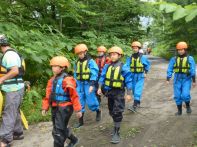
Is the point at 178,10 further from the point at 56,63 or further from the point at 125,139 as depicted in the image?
the point at 125,139

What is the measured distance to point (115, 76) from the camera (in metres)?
6.91

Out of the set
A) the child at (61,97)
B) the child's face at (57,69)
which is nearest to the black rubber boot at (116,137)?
the child at (61,97)

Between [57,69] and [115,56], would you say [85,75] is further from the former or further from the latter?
[57,69]

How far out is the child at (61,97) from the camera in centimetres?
579

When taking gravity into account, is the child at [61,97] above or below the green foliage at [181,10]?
below

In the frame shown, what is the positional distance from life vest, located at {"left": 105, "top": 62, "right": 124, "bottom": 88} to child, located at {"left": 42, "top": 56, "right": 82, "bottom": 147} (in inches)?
47.1

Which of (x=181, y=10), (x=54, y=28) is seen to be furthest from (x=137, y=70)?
(x=181, y=10)

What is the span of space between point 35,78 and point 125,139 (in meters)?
4.81

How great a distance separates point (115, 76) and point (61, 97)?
1458 mm

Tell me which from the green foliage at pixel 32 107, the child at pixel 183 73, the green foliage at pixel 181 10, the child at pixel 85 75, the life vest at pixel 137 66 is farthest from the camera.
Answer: the life vest at pixel 137 66

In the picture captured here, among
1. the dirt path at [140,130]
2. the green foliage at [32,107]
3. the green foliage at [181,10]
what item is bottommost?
the dirt path at [140,130]

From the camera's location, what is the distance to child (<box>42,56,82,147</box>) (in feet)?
19.0

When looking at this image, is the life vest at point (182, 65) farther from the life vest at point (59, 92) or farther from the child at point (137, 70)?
the life vest at point (59, 92)

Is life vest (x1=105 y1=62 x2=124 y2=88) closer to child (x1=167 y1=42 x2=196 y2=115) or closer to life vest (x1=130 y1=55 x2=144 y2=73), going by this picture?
child (x1=167 y1=42 x2=196 y2=115)
